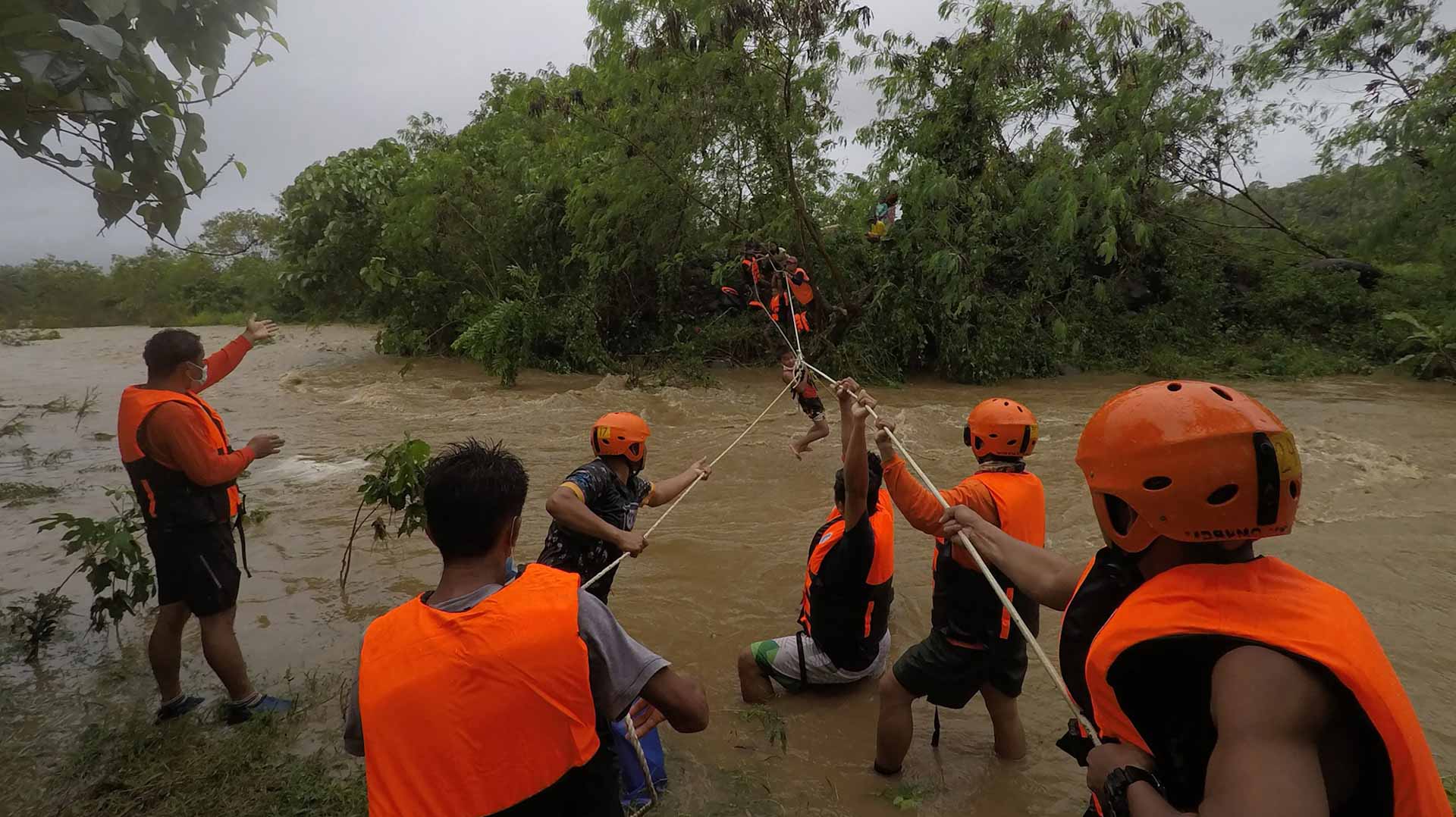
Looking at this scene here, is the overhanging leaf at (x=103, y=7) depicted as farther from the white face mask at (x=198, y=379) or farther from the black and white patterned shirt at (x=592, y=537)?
the black and white patterned shirt at (x=592, y=537)

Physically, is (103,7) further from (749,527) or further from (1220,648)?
(749,527)

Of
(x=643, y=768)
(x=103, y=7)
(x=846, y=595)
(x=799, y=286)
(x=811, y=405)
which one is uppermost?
(x=103, y=7)

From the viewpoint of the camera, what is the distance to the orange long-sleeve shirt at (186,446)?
10.8 feet

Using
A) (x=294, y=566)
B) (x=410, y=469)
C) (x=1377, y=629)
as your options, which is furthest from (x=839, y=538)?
(x=294, y=566)

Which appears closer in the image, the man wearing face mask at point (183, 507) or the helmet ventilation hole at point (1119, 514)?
the helmet ventilation hole at point (1119, 514)

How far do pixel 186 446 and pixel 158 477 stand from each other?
0.24 metres

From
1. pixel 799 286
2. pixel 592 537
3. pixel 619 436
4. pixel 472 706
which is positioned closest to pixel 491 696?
pixel 472 706

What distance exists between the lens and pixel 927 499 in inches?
117

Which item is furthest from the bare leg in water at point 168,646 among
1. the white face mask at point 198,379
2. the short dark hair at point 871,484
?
the short dark hair at point 871,484

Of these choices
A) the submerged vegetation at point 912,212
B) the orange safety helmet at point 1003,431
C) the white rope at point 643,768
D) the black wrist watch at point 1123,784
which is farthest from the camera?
the submerged vegetation at point 912,212

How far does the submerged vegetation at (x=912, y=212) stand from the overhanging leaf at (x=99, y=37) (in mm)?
10380

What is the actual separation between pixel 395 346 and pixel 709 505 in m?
11.6

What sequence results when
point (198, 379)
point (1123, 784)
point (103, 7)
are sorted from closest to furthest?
point (1123, 784)
point (103, 7)
point (198, 379)

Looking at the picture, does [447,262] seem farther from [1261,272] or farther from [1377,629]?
[1261,272]
